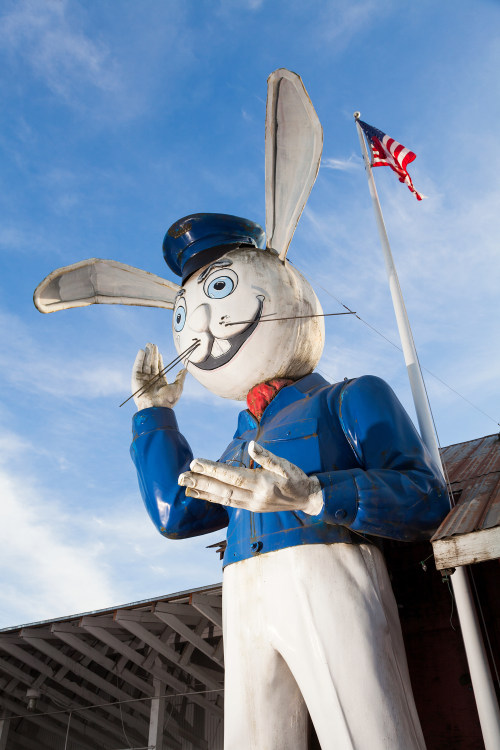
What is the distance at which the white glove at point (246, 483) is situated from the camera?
8.16 ft

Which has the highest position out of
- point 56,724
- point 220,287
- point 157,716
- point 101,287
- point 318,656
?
point 101,287

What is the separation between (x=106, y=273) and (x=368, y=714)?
9.95ft

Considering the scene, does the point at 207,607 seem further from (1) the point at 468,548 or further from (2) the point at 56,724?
(2) the point at 56,724

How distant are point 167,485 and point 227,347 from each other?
84cm

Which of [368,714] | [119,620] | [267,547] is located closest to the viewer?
[368,714]

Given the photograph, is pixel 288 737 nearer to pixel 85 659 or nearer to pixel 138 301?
pixel 138 301

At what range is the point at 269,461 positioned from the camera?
2.45m

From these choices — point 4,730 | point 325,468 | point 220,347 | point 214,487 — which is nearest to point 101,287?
point 220,347

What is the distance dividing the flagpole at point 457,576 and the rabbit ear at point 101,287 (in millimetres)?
1504

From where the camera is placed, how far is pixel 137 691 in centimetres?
932

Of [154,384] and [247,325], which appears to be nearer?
[247,325]

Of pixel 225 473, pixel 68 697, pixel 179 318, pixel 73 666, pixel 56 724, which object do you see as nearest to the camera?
pixel 225 473

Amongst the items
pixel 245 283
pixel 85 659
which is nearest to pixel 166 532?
pixel 245 283

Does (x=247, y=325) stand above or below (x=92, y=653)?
below
